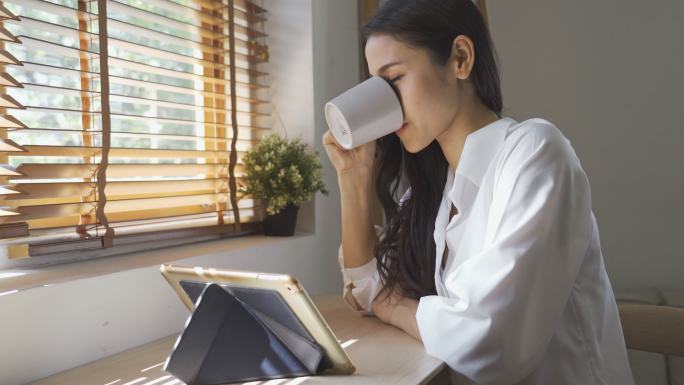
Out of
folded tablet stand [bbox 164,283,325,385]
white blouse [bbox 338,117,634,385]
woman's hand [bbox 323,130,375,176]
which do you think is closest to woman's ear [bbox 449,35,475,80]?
white blouse [bbox 338,117,634,385]

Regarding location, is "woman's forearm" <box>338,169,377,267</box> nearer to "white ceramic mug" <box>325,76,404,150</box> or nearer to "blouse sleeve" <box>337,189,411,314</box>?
"blouse sleeve" <box>337,189,411,314</box>

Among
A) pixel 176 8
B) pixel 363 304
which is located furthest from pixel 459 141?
pixel 176 8

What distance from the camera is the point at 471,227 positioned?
1061 mm

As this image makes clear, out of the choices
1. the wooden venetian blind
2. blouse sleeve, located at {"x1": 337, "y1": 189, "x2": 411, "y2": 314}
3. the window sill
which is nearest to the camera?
the window sill

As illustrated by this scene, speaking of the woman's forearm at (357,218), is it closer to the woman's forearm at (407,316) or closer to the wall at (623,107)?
the woman's forearm at (407,316)

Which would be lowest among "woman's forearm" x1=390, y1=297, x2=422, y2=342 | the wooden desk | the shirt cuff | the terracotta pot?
the wooden desk

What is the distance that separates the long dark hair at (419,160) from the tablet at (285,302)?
1.22 feet

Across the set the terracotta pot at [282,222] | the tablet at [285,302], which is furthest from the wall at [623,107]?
the tablet at [285,302]

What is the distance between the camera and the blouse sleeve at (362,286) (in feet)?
4.04

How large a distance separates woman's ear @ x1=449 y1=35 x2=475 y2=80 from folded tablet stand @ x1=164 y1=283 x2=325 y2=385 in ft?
1.80

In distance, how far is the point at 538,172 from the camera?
34.7 inches

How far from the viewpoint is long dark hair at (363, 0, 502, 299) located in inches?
41.3

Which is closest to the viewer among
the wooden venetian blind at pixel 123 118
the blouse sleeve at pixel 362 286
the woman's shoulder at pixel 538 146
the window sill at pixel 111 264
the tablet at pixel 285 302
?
the tablet at pixel 285 302

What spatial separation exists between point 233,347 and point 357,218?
516 millimetres
